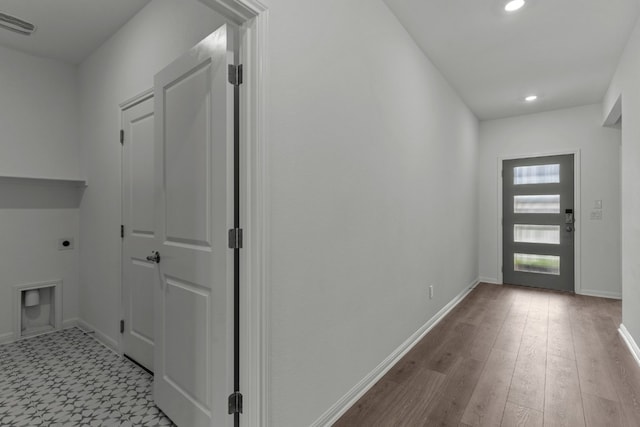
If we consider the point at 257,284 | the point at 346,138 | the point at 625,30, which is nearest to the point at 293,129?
the point at 346,138

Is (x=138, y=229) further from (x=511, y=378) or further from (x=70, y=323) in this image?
(x=511, y=378)

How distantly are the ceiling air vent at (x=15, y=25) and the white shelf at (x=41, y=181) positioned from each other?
1.29m

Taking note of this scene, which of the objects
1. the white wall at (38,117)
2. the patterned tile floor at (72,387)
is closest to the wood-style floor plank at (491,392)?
the patterned tile floor at (72,387)

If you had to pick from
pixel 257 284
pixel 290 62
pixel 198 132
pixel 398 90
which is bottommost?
pixel 257 284

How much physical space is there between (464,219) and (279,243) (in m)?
3.78

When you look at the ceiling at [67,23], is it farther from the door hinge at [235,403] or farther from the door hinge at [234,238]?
the door hinge at [235,403]

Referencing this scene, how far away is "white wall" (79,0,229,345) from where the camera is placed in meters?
2.28

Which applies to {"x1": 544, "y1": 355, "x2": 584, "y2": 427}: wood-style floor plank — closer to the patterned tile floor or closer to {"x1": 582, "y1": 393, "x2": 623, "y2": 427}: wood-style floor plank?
{"x1": 582, "y1": 393, "x2": 623, "y2": 427}: wood-style floor plank

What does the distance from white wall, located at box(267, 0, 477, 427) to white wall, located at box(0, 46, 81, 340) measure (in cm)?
312

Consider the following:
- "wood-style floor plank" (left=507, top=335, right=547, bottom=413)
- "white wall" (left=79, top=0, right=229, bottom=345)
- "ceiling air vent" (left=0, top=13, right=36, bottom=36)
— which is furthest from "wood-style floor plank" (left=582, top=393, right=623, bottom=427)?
"ceiling air vent" (left=0, top=13, right=36, bottom=36)

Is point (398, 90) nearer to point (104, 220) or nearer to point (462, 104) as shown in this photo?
point (462, 104)

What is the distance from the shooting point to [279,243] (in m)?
1.55

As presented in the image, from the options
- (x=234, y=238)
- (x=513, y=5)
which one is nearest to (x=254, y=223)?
(x=234, y=238)

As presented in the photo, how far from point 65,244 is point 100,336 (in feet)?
3.62
